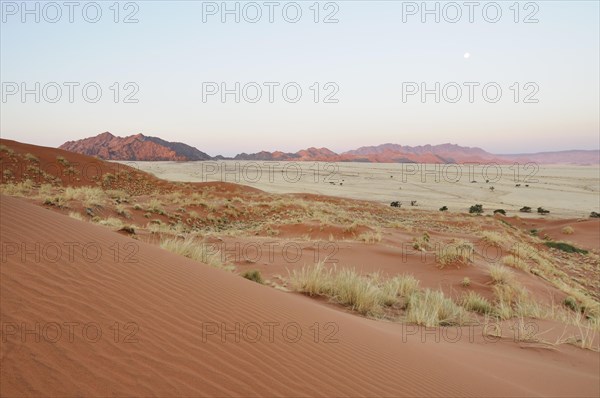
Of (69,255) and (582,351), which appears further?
(582,351)

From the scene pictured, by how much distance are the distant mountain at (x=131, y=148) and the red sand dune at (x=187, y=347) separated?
447 ft

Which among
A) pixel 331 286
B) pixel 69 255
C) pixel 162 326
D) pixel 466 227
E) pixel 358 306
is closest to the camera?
pixel 162 326

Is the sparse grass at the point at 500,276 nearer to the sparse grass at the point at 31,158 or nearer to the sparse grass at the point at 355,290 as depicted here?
the sparse grass at the point at 355,290

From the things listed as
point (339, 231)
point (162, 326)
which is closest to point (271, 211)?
point (339, 231)

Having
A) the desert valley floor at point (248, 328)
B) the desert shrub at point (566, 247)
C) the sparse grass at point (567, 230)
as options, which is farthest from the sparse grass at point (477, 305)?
the sparse grass at point (567, 230)

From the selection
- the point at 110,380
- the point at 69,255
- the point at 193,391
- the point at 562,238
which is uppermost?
the point at 69,255

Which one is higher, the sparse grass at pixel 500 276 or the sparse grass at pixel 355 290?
the sparse grass at pixel 355 290

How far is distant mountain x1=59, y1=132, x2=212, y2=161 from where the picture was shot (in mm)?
135375

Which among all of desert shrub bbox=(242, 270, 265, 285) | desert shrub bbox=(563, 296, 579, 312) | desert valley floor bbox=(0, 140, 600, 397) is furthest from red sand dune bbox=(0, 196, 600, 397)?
desert shrub bbox=(563, 296, 579, 312)

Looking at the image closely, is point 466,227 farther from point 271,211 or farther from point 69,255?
point 69,255

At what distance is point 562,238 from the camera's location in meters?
25.1

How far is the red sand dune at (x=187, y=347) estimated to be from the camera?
2129 mm

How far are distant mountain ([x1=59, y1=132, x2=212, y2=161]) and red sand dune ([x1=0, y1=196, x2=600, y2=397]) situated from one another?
136 m

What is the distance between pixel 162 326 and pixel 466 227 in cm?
2371
